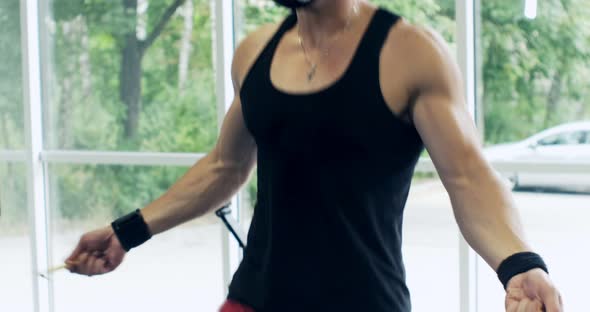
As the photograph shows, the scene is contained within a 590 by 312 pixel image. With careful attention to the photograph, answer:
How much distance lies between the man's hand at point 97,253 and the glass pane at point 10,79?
8.33 ft

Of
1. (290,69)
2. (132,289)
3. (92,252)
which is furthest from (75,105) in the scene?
(290,69)

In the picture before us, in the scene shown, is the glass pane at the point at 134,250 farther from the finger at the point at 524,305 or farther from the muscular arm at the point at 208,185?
the finger at the point at 524,305

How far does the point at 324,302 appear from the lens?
145cm

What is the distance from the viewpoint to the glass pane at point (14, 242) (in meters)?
4.18

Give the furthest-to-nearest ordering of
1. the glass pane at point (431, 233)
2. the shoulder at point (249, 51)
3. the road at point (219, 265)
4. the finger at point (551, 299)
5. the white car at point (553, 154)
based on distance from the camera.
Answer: the glass pane at point (431, 233), the road at point (219, 265), the white car at point (553, 154), the shoulder at point (249, 51), the finger at point (551, 299)

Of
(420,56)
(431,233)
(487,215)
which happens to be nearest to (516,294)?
(487,215)

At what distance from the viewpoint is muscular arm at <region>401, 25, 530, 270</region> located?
1.25 m

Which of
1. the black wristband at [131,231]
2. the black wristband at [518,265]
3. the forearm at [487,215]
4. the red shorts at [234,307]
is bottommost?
the red shorts at [234,307]

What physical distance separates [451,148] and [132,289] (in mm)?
2709

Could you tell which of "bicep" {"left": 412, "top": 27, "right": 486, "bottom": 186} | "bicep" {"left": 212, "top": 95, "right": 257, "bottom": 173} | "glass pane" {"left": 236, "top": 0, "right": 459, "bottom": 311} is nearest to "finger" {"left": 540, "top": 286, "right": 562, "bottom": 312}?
"bicep" {"left": 412, "top": 27, "right": 486, "bottom": 186}

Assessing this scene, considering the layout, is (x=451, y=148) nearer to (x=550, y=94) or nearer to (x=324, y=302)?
(x=324, y=302)

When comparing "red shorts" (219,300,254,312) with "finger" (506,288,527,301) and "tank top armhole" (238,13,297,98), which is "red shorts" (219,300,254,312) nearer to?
"tank top armhole" (238,13,297,98)

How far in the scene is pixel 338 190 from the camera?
142 cm

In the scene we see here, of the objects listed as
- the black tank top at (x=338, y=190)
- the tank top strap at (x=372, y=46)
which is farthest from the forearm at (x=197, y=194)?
the tank top strap at (x=372, y=46)
